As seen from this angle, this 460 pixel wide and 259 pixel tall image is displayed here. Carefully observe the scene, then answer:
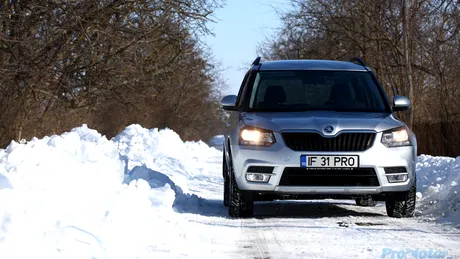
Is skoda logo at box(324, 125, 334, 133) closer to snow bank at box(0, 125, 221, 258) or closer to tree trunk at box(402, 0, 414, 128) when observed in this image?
snow bank at box(0, 125, 221, 258)

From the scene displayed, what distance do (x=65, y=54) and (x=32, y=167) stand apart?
9095 mm

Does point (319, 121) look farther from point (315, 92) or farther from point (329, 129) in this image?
point (315, 92)

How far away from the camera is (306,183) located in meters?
8.71

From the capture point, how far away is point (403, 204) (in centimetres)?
916

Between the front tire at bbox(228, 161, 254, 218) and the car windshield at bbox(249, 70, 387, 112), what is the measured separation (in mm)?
1081

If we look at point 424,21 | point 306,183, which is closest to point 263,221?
point 306,183

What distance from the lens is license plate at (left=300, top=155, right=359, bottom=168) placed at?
865cm

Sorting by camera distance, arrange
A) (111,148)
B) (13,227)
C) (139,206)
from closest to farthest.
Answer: (13,227), (139,206), (111,148)

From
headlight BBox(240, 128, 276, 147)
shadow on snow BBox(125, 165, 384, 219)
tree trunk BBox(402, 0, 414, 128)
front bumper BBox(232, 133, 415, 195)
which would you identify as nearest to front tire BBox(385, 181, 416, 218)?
front bumper BBox(232, 133, 415, 195)

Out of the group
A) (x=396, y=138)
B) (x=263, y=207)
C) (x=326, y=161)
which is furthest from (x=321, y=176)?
(x=263, y=207)

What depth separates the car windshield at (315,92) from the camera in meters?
9.70

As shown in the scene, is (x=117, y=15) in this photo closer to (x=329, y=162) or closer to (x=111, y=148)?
(x=111, y=148)

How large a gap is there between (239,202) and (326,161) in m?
1.06

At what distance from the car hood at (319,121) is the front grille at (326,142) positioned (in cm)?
7
